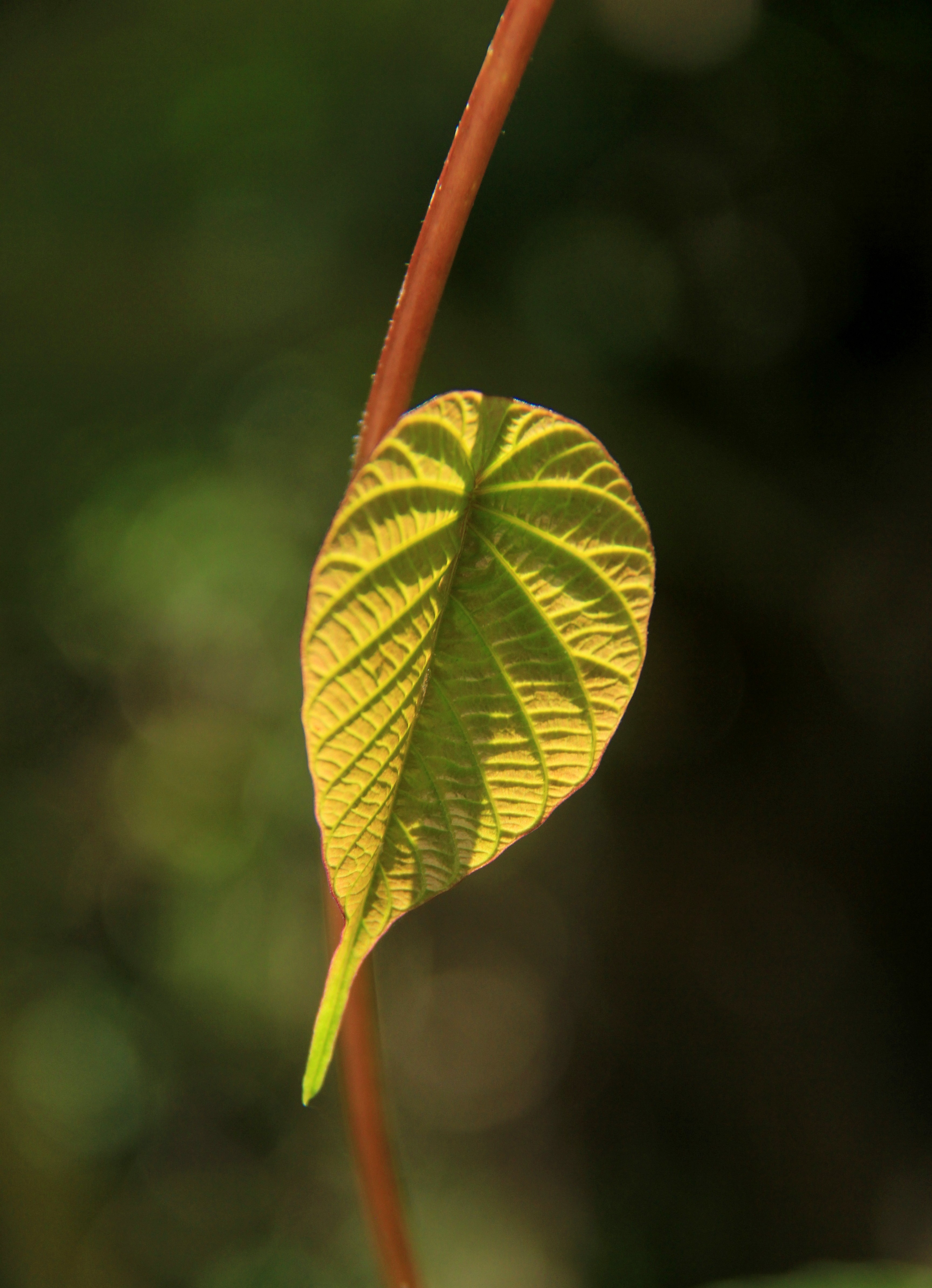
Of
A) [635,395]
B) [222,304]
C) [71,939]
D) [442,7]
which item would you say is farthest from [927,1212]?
[442,7]

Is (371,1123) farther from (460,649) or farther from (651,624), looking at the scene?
(651,624)

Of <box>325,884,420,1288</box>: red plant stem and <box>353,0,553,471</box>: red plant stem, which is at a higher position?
<box>353,0,553,471</box>: red plant stem

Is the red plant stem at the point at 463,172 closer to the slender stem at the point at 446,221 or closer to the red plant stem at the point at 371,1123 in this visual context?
the slender stem at the point at 446,221

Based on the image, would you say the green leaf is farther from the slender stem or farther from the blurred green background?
the blurred green background

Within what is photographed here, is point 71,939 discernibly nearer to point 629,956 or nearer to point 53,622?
point 53,622

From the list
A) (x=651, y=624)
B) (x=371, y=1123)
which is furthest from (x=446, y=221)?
(x=651, y=624)

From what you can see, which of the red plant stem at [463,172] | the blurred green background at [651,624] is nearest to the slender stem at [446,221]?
the red plant stem at [463,172]

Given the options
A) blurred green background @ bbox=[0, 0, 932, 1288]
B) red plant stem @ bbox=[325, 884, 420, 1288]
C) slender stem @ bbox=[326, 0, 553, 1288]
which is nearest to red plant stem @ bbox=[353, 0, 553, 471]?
slender stem @ bbox=[326, 0, 553, 1288]
